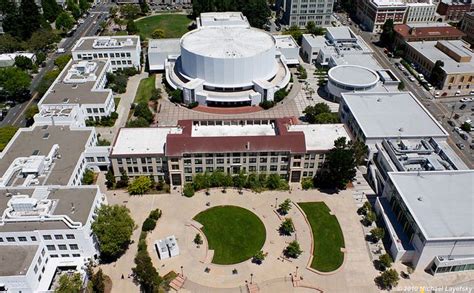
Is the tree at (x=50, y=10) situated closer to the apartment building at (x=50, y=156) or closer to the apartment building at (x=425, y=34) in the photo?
the apartment building at (x=50, y=156)

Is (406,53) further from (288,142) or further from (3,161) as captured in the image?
(3,161)

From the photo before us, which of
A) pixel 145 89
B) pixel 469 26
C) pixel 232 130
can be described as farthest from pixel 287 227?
pixel 469 26

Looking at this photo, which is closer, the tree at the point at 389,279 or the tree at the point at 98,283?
the tree at the point at 98,283

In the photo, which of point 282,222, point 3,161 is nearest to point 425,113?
point 282,222

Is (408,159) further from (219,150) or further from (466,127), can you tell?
(219,150)

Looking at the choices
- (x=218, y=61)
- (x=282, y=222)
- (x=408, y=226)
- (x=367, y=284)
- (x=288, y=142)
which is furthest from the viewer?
(x=218, y=61)

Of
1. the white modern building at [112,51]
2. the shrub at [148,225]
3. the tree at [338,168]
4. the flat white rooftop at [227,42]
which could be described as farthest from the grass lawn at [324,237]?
the white modern building at [112,51]

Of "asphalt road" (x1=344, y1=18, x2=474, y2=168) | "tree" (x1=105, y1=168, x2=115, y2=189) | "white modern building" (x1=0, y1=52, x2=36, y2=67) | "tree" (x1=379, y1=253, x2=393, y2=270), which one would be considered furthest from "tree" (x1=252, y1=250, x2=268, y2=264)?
"white modern building" (x1=0, y1=52, x2=36, y2=67)
